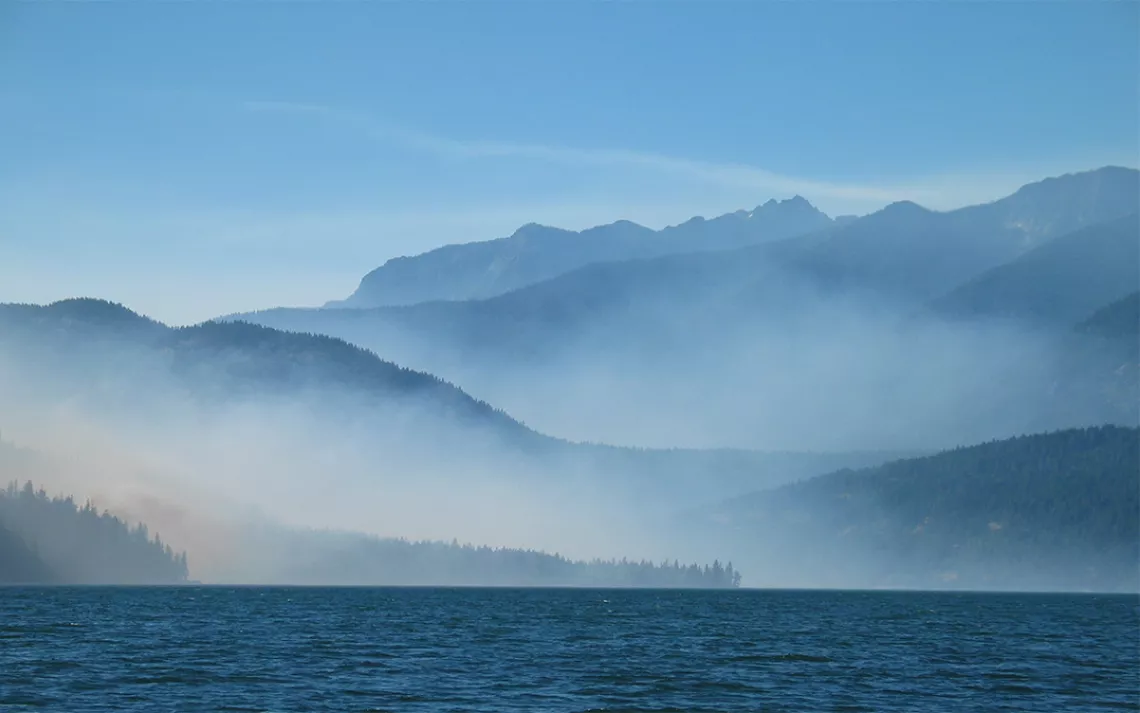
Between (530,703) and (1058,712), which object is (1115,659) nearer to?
(1058,712)

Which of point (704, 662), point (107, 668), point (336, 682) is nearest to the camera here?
point (336, 682)

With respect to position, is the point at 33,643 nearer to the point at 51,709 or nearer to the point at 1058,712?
the point at 51,709

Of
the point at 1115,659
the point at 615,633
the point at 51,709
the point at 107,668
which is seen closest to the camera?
the point at 51,709

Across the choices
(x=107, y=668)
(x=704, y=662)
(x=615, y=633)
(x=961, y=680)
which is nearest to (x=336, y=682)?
(x=107, y=668)

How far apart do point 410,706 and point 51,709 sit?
25.6 metres

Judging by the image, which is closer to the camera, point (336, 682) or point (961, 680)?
point (336, 682)

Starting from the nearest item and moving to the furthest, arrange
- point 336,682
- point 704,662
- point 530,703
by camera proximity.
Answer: point 530,703 → point 336,682 → point 704,662

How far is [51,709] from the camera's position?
3834 inches

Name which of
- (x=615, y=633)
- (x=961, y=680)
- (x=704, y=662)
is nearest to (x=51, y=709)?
(x=704, y=662)

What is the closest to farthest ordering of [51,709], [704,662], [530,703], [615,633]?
[51,709] < [530,703] < [704,662] < [615,633]

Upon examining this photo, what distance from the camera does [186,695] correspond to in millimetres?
106000

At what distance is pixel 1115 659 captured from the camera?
498ft

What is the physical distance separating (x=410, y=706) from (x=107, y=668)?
37250 mm

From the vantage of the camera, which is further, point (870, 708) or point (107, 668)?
point (107, 668)
